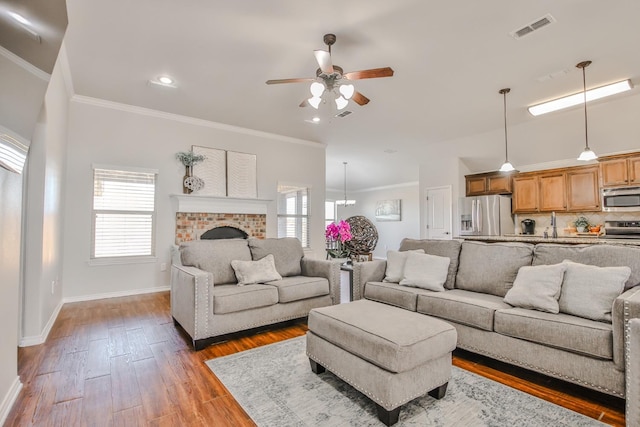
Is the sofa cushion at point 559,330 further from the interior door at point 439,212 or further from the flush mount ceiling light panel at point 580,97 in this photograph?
the interior door at point 439,212

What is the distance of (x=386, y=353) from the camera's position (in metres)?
1.73

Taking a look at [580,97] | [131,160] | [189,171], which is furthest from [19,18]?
[580,97]

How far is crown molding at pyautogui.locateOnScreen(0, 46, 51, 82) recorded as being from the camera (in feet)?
3.45

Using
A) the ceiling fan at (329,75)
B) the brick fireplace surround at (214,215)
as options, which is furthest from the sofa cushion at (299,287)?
the brick fireplace surround at (214,215)

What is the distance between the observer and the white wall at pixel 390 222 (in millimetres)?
9570

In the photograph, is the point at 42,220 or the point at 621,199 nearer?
the point at 42,220

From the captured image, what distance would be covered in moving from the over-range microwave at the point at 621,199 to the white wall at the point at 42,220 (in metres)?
7.24

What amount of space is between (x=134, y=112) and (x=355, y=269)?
412 centimetres

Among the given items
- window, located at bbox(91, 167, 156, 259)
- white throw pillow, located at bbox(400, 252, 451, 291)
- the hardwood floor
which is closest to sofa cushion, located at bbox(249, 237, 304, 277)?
the hardwood floor

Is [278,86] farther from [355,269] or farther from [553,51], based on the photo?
[553,51]

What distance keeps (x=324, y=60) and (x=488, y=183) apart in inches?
203

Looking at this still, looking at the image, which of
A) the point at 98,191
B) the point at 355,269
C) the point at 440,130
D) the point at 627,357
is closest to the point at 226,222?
the point at 98,191

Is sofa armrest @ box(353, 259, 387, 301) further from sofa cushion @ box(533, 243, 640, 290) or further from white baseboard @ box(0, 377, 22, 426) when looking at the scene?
white baseboard @ box(0, 377, 22, 426)

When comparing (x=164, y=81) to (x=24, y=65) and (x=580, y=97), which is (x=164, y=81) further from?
(x=580, y=97)
